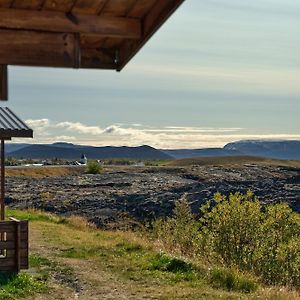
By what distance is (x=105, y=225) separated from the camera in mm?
31188

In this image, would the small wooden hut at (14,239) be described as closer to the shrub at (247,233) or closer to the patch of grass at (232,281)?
the patch of grass at (232,281)

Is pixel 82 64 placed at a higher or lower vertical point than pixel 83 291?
higher

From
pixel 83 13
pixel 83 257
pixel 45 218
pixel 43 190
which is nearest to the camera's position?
pixel 83 13

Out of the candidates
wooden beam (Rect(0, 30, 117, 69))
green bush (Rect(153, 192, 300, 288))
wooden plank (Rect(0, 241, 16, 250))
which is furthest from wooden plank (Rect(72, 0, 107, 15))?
green bush (Rect(153, 192, 300, 288))

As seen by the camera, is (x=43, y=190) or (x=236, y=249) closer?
(x=236, y=249)

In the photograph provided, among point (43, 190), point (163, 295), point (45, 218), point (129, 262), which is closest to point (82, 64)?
point (163, 295)

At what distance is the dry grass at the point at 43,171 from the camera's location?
64.3 m

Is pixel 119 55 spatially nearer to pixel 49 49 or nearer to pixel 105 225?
pixel 49 49

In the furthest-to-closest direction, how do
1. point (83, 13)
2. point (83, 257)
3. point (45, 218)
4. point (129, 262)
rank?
point (45, 218), point (83, 257), point (129, 262), point (83, 13)

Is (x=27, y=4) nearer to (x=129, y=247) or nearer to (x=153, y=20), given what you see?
(x=153, y=20)

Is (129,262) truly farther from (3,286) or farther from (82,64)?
(82,64)

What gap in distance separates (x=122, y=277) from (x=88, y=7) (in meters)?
9.32

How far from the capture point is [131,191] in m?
49.7

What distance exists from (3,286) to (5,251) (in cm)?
175
